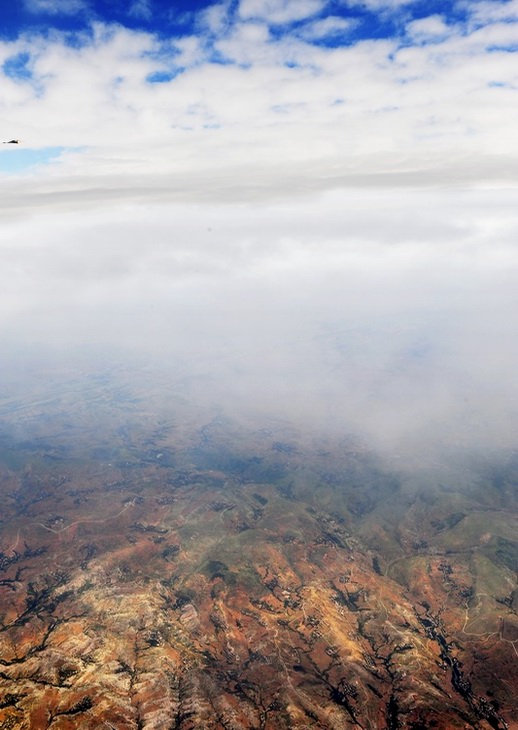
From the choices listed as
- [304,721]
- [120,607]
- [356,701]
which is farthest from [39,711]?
[356,701]

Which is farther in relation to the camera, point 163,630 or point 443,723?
point 163,630

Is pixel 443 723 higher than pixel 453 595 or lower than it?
higher

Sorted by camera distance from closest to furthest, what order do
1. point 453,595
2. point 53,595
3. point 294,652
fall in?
point 294,652 → point 53,595 → point 453,595

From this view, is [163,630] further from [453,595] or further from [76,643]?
[453,595]

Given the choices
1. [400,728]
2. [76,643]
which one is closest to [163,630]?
[76,643]

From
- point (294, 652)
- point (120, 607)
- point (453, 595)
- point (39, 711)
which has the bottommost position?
point (453, 595)

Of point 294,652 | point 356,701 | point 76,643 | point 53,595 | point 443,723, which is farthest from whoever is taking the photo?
point 53,595

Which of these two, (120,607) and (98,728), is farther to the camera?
(120,607)

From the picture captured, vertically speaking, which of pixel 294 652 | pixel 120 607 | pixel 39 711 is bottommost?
pixel 294 652

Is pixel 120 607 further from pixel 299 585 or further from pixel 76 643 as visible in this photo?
pixel 299 585
